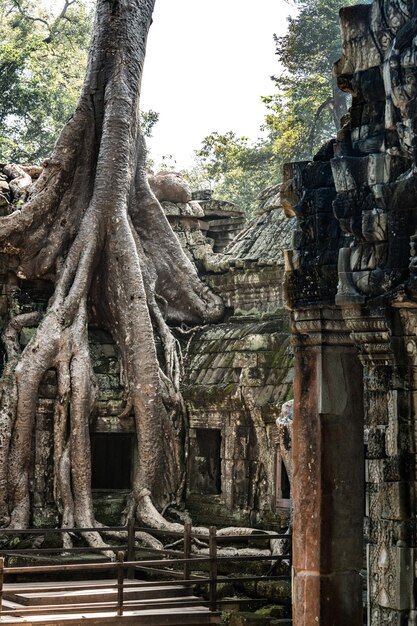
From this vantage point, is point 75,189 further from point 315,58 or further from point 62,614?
point 315,58

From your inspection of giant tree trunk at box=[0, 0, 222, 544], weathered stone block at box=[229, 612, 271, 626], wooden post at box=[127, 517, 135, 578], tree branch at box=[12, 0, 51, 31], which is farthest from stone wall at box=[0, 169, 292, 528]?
tree branch at box=[12, 0, 51, 31]

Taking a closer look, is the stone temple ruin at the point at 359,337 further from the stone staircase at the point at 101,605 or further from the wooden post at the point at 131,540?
the wooden post at the point at 131,540

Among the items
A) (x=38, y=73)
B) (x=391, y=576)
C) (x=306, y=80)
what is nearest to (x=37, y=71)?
(x=38, y=73)

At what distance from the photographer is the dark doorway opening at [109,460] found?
15789mm

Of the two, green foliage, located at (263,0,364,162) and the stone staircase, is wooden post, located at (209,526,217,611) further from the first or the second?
green foliage, located at (263,0,364,162)

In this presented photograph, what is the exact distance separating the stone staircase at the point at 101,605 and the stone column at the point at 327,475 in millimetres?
2723

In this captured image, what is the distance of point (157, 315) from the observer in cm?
1568

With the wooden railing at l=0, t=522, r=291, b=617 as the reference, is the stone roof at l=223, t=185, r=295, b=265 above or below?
above

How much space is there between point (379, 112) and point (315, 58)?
2221 centimetres

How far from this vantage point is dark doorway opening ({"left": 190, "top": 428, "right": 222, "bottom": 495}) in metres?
15.0

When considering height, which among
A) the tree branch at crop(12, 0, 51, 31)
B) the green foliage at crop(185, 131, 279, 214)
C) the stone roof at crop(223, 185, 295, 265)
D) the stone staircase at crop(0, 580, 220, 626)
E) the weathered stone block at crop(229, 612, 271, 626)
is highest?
the tree branch at crop(12, 0, 51, 31)

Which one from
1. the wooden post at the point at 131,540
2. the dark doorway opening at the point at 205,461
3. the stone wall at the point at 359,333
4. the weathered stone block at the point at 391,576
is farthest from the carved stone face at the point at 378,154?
the dark doorway opening at the point at 205,461

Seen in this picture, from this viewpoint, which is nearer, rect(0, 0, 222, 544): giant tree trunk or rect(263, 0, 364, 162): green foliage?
rect(0, 0, 222, 544): giant tree trunk

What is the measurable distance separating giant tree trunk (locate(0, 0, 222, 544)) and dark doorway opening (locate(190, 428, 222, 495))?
0.78 feet
